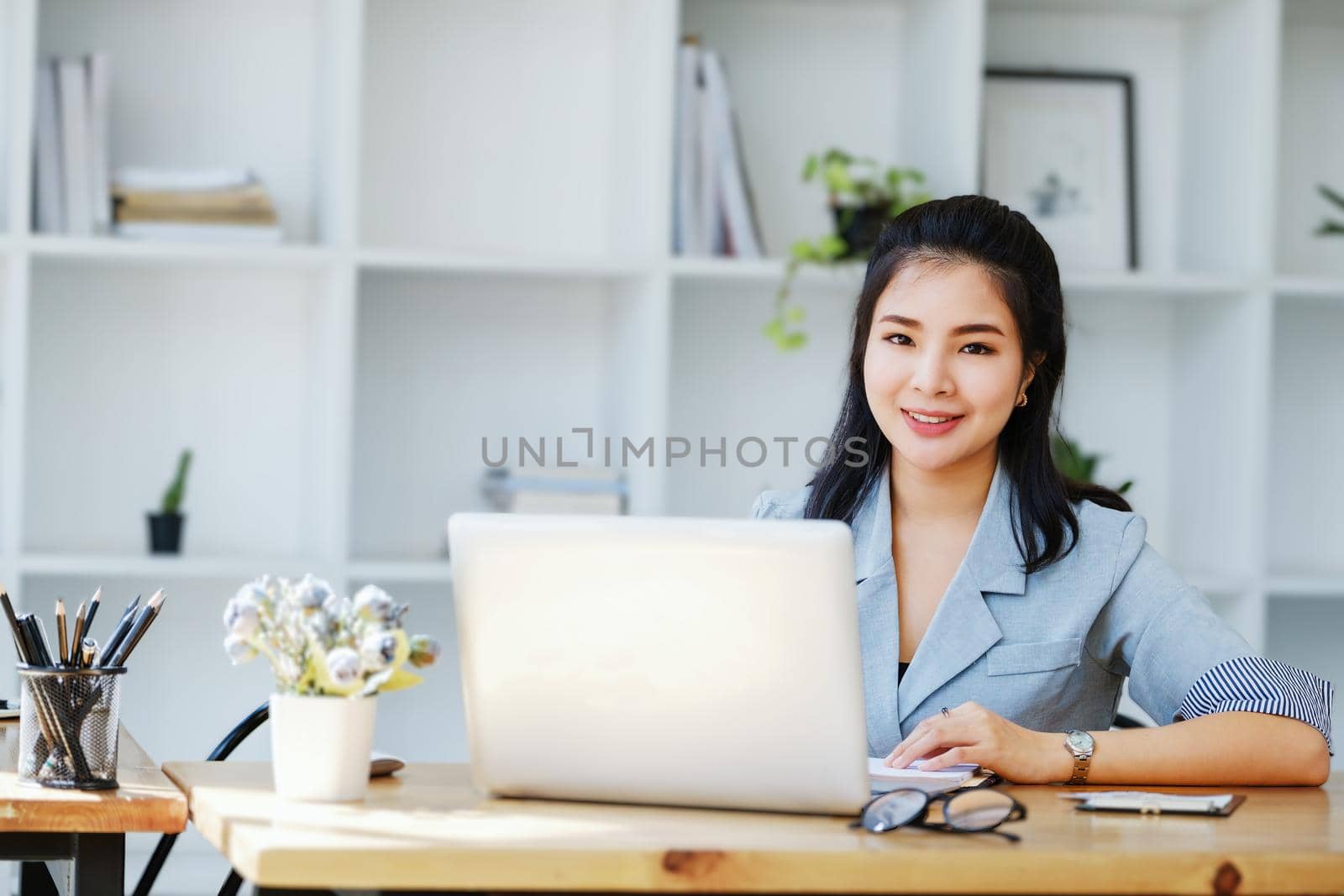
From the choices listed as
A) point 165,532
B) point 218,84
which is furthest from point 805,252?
point 165,532

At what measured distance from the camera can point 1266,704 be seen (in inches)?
61.7

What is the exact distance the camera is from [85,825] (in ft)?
4.24

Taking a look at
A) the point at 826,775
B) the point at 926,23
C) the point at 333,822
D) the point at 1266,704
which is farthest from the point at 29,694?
the point at 926,23

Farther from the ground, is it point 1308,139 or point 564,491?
point 1308,139

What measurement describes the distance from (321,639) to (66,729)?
0.88ft

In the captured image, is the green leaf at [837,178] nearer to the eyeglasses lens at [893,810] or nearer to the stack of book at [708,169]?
the stack of book at [708,169]

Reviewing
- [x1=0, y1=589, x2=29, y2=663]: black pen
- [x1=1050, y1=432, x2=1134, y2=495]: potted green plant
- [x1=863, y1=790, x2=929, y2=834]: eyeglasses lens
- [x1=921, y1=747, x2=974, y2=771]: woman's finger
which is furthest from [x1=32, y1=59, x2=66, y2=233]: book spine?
[x1=863, y1=790, x2=929, y2=834]: eyeglasses lens

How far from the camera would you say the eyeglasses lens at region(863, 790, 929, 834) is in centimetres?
120

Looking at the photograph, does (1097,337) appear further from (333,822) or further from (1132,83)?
(333,822)

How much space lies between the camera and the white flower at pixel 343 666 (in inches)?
49.3

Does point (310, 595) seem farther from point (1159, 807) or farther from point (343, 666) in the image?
point (1159, 807)

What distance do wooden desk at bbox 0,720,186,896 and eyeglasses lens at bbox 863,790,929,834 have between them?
1.82 ft

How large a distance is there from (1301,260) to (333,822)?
2.88 metres

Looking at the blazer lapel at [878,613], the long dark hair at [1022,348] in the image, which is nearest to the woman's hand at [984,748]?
the blazer lapel at [878,613]
